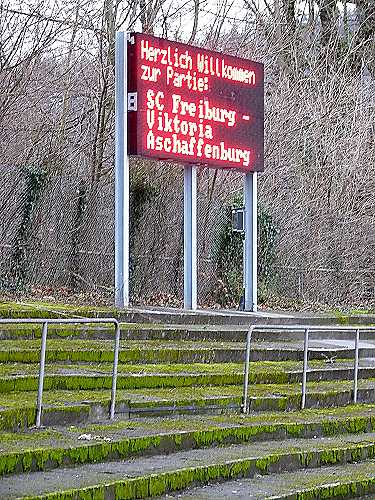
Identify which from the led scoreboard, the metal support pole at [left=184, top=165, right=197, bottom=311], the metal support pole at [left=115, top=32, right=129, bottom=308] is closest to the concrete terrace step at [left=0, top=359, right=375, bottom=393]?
the metal support pole at [left=115, top=32, right=129, bottom=308]

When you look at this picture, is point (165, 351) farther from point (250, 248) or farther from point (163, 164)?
point (163, 164)

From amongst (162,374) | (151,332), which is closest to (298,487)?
(162,374)

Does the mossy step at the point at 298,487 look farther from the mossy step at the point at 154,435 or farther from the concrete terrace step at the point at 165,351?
the concrete terrace step at the point at 165,351

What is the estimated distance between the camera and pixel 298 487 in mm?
8867

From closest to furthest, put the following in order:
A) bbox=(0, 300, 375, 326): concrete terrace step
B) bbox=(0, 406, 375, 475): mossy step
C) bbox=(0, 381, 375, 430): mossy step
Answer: bbox=(0, 406, 375, 475): mossy step → bbox=(0, 381, 375, 430): mossy step → bbox=(0, 300, 375, 326): concrete terrace step

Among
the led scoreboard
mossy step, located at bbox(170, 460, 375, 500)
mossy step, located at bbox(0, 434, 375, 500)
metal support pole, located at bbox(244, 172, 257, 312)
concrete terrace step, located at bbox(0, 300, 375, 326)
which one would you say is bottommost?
mossy step, located at bbox(170, 460, 375, 500)

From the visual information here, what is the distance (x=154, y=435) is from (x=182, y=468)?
2.29 feet

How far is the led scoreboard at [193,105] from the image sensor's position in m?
17.5

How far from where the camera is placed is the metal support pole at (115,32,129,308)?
57.3 ft

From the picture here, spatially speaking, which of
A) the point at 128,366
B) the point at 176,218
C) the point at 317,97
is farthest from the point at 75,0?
the point at 128,366

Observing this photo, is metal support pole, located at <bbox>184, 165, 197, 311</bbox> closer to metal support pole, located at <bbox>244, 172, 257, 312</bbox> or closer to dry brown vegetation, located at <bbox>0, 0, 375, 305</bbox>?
metal support pole, located at <bbox>244, 172, 257, 312</bbox>

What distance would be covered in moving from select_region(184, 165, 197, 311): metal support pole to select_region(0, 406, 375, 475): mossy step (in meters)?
7.13

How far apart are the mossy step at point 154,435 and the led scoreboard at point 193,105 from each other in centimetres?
692

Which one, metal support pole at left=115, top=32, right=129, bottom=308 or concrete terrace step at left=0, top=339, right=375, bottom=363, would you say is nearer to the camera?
concrete terrace step at left=0, top=339, right=375, bottom=363
